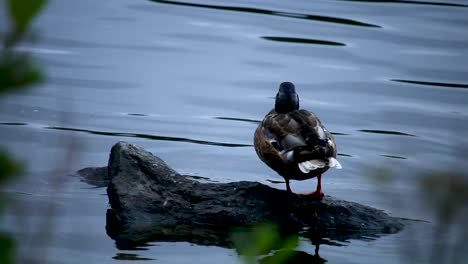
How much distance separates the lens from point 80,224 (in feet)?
22.0

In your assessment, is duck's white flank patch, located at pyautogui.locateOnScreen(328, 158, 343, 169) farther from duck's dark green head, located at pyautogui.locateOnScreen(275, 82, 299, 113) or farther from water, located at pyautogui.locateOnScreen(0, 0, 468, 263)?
duck's dark green head, located at pyautogui.locateOnScreen(275, 82, 299, 113)

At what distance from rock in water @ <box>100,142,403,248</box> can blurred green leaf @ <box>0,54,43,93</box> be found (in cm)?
479

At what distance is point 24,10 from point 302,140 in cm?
479

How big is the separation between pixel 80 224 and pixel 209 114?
14.8 ft

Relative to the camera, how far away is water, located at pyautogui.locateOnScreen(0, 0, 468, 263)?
23.5 feet

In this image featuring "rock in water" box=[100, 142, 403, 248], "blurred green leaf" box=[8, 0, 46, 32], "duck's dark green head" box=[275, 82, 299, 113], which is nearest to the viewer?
"blurred green leaf" box=[8, 0, 46, 32]

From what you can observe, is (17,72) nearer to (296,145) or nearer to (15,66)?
(15,66)

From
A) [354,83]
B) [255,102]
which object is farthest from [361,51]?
[255,102]

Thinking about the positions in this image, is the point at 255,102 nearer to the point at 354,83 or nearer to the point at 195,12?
the point at 354,83

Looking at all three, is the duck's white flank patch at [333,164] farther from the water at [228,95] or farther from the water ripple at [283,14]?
the water ripple at [283,14]

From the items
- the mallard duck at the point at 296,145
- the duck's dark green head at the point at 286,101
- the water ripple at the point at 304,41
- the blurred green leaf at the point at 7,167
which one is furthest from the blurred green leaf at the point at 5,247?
the water ripple at the point at 304,41

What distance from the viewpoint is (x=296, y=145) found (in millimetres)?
6367

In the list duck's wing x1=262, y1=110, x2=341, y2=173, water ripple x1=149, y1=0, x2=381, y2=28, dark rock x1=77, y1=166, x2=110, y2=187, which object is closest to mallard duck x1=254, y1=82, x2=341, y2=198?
duck's wing x1=262, y1=110, x2=341, y2=173

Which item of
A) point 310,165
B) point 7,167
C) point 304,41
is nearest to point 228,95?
point 304,41
